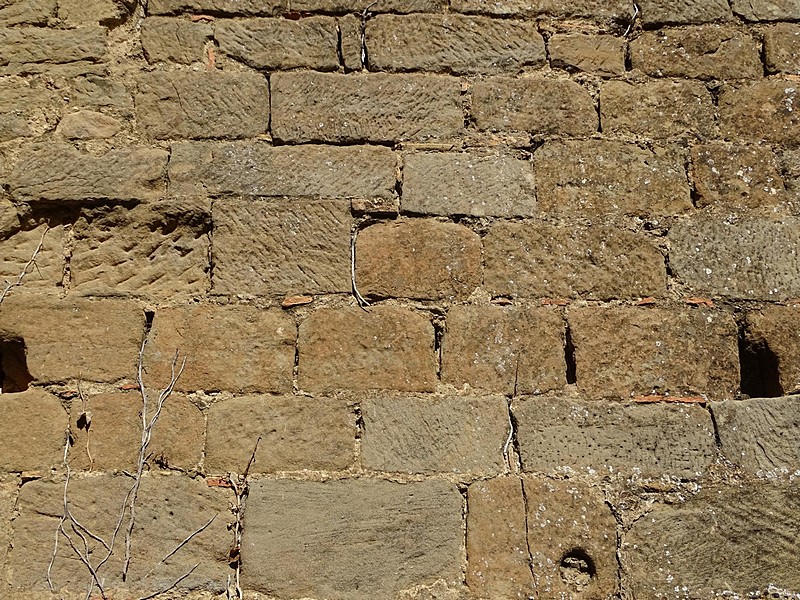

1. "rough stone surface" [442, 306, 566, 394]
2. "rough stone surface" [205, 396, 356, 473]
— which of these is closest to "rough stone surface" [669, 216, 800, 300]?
"rough stone surface" [442, 306, 566, 394]

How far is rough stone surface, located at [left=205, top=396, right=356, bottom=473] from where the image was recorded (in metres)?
2.65

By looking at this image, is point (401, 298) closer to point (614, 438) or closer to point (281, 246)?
point (281, 246)

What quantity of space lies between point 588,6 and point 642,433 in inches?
62.7

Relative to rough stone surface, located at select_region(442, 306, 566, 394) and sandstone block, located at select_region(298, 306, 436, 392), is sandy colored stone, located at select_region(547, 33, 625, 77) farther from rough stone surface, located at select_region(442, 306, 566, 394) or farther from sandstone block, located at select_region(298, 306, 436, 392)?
sandstone block, located at select_region(298, 306, 436, 392)

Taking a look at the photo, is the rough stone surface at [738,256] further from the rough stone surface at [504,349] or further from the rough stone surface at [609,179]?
the rough stone surface at [504,349]

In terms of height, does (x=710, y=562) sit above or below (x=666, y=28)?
below

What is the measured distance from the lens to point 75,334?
2.75 m

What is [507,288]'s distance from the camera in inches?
111

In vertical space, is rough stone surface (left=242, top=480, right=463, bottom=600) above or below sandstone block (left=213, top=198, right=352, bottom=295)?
below

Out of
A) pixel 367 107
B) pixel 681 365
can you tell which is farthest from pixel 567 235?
pixel 367 107

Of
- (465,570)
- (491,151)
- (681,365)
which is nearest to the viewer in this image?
(465,570)

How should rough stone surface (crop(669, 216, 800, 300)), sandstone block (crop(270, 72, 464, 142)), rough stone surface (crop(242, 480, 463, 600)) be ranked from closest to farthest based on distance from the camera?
rough stone surface (crop(242, 480, 463, 600))
rough stone surface (crop(669, 216, 800, 300))
sandstone block (crop(270, 72, 464, 142))

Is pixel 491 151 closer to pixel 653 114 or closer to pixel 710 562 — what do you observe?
pixel 653 114

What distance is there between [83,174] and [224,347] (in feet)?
2.58
